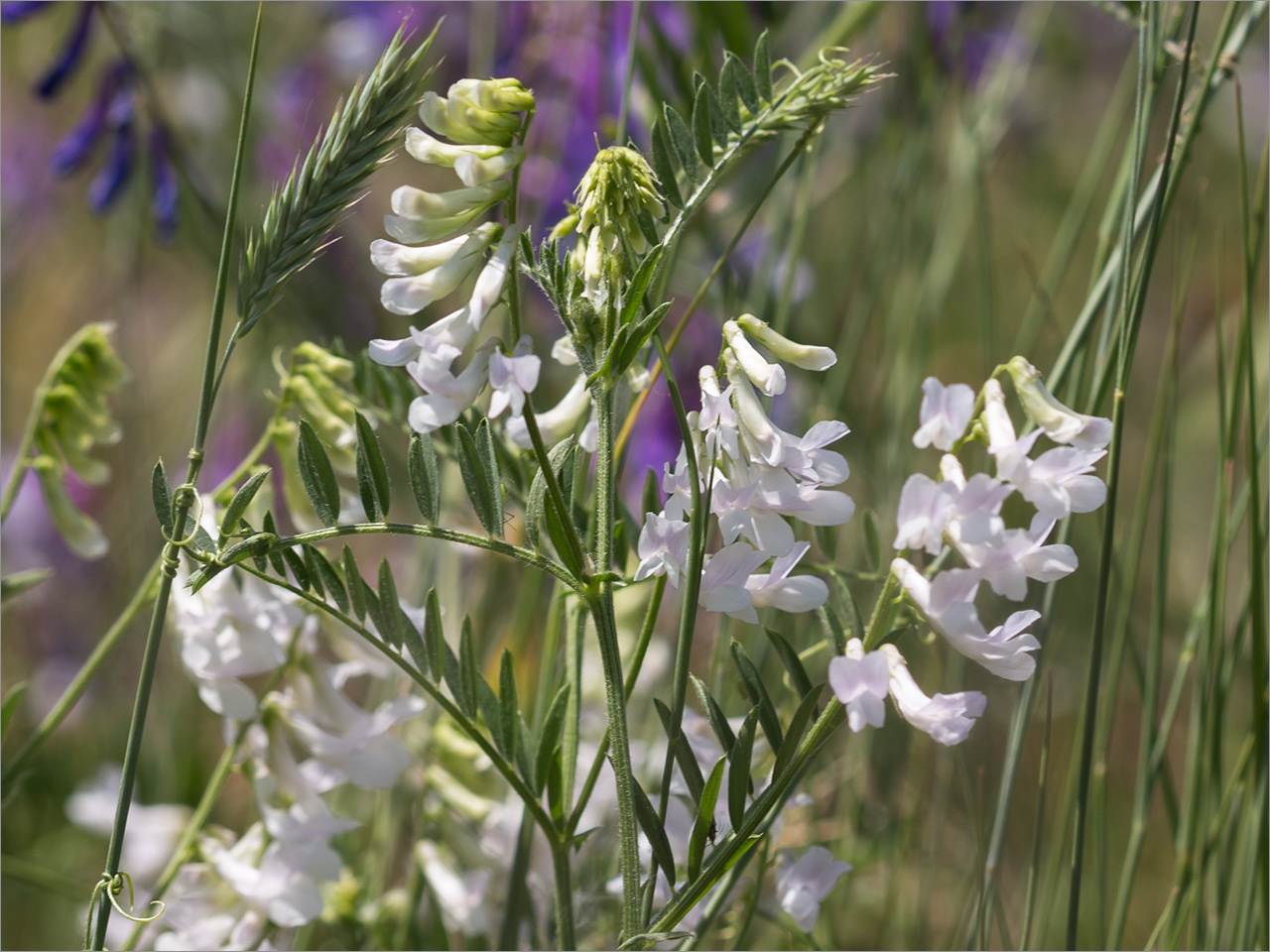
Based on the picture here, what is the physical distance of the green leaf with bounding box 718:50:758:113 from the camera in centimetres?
44

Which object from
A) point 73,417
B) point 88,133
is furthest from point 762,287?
point 88,133

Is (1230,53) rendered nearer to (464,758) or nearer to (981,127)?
(981,127)

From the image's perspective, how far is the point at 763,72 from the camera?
0.45m

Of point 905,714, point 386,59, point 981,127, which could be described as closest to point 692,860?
point 905,714

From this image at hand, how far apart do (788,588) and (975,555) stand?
8 cm

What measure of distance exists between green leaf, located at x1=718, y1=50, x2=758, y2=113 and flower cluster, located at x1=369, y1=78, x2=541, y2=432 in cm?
10

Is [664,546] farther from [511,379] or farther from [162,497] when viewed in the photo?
[162,497]

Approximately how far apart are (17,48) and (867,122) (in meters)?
1.30

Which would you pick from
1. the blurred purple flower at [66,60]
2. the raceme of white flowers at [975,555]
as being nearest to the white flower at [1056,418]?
the raceme of white flowers at [975,555]

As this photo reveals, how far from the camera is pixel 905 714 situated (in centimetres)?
36

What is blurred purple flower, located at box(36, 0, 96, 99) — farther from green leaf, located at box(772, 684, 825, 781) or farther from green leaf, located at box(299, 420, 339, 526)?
green leaf, located at box(772, 684, 825, 781)

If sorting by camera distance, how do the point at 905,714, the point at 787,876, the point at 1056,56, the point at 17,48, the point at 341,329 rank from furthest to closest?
the point at 17,48, the point at 1056,56, the point at 341,329, the point at 787,876, the point at 905,714

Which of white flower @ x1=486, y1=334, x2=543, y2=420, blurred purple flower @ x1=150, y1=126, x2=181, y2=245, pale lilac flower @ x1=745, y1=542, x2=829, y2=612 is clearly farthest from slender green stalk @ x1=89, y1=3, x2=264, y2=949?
blurred purple flower @ x1=150, y1=126, x2=181, y2=245

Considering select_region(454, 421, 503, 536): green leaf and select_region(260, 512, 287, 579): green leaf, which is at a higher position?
select_region(454, 421, 503, 536): green leaf
